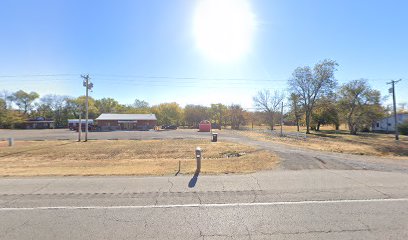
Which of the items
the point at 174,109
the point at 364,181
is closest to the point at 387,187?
the point at 364,181

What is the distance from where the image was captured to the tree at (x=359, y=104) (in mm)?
48416

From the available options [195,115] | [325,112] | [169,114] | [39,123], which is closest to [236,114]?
[195,115]

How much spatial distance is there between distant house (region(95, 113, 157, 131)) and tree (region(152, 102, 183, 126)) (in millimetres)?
14552

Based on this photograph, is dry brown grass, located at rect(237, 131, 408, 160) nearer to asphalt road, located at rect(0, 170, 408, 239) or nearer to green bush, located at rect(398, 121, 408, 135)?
asphalt road, located at rect(0, 170, 408, 239)

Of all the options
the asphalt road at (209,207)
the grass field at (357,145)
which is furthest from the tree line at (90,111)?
the asphalt road at (209,207)

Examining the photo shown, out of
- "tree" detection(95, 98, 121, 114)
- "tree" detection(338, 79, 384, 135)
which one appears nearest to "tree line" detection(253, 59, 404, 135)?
"tree" detection(338, 79, 384, 135)

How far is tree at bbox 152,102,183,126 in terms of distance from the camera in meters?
81.6

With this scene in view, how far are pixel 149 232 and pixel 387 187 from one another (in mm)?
7341

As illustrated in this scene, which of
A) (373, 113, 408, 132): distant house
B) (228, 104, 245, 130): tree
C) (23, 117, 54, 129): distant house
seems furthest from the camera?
(23, 117, 54, 129): distant house

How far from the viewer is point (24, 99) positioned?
91500mm

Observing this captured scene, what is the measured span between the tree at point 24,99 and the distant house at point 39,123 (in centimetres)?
1345

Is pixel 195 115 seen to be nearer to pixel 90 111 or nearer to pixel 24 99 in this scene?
pixel 90 111

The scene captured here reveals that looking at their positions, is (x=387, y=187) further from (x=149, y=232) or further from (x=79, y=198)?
(x=79, y=198)

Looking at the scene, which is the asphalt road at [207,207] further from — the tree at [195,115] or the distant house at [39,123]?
the distant house at [39,123]
